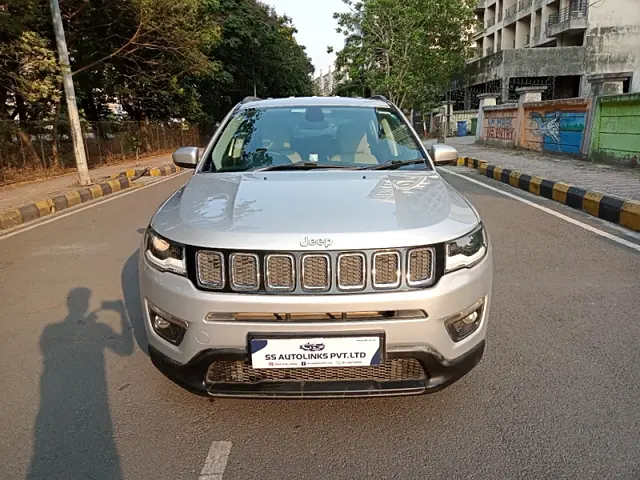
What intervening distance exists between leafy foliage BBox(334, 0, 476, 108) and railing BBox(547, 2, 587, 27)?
8.16 metres

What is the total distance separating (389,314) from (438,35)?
34835 mm

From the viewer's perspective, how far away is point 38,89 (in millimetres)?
10555

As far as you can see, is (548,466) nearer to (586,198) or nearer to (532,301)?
(532,301)

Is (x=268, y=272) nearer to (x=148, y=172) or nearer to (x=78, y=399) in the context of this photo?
(x=78, y=399)

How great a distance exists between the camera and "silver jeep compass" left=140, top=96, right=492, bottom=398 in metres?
2.12

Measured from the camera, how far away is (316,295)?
2125mm

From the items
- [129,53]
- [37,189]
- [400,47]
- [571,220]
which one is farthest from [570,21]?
[37,189]

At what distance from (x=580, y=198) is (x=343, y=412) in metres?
6.60

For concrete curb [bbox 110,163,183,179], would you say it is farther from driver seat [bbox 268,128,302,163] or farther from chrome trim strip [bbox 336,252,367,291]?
chrome trim strip [bbox 336,252,367,291]

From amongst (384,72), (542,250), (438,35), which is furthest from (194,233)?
(438,35)

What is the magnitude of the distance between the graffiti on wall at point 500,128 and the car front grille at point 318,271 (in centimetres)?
1673

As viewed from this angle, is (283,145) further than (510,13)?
No

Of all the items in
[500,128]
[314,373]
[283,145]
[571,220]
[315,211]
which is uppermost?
[283,145]

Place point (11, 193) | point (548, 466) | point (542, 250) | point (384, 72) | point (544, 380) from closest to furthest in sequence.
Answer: point (548, 466) < point (544, 380) < point (542, 250) < point (11, 193) < point (384, 72)
